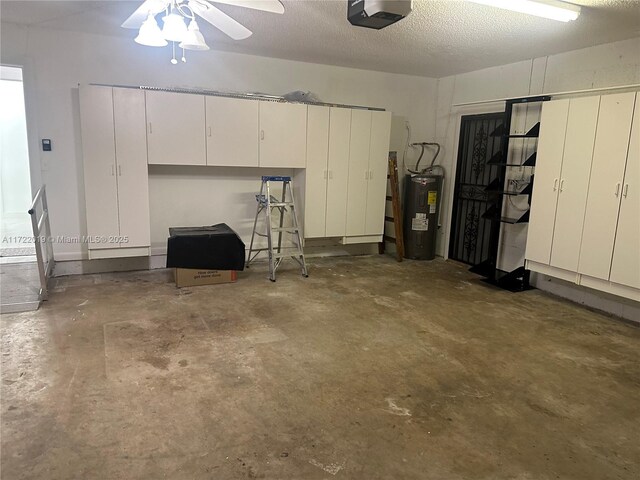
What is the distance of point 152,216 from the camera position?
16.1ft

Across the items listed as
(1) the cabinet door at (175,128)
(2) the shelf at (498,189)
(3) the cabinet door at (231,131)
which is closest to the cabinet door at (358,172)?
(3) the cabinet door at (231,131)

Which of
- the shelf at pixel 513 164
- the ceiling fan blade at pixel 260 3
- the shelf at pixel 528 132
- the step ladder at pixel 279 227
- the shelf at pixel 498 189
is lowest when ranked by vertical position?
the step ladder at pixel 279 227

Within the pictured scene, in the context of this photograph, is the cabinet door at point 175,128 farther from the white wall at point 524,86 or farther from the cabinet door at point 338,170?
the white wall at point 524,86

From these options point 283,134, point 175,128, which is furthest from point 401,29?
point 175,128

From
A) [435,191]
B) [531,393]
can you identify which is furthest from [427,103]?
[531,393]

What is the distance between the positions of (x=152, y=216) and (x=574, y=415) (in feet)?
14.5

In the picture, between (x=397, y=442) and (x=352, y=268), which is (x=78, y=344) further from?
(x=352, y=268)

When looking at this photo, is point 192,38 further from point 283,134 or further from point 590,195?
point 590,195

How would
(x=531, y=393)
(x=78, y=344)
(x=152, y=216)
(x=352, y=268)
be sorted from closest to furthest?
1. (x=531, y=393)
2. (x=78, y=344)
3. (x=152, y=216)
4. (x=352, y=268)

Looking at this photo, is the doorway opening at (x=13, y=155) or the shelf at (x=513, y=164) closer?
the shelf at (x=513, y=164)

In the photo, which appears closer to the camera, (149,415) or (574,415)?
(149,415)

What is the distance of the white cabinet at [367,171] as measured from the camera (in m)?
5.42

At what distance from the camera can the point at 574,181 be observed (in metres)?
4.03

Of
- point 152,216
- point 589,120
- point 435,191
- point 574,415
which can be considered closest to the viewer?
point 574,415
